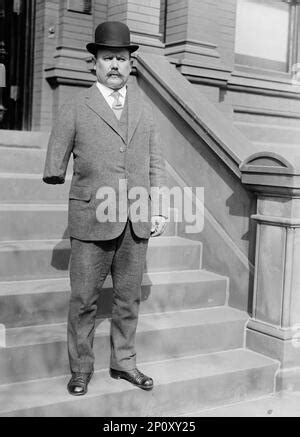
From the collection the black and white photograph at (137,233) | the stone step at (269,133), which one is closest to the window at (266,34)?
the stone step at (269,133)

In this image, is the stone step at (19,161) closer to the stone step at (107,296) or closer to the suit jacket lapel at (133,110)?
the stone step at (107,296)

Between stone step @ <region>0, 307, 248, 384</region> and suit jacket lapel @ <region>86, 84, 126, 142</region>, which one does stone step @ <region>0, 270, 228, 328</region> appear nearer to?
stone step @ <region>0, 307, 248, 384</region>

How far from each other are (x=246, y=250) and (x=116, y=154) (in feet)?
6.35

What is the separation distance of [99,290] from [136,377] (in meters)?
0.64

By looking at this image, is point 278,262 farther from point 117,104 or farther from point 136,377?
point 117,104

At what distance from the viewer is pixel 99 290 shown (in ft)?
13.1

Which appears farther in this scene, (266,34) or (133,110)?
(266,34)

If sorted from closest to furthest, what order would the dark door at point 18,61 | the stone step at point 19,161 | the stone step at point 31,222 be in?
1. the stone step at point 31,222
2. the stone step at point 19,161
3. the dark door at point 18,61

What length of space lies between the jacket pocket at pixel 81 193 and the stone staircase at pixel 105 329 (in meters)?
0.94

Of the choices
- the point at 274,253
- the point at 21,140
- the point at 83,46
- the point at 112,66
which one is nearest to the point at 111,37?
the point at 112,66

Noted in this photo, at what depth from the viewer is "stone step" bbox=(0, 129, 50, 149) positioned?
6.53m

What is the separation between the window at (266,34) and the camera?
8.78 m

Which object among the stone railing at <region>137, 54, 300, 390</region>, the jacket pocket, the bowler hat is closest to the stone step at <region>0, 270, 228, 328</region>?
the stone railing at <region>137, 54, 300, 390</region>

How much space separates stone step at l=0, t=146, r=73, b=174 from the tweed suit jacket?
2174mm
